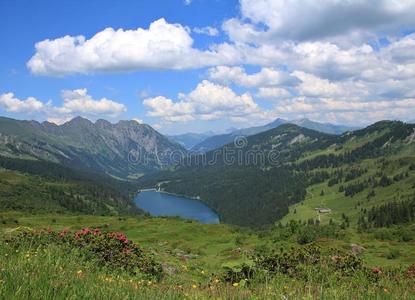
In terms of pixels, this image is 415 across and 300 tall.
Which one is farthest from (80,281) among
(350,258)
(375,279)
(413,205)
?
(413,205)

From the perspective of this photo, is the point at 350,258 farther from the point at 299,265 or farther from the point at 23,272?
the point at 23,272

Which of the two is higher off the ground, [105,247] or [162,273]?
[105,247]

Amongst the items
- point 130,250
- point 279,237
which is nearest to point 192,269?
point 130,250

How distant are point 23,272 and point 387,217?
17844 centimetres

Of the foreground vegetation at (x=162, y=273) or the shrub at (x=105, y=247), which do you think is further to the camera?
the shrub at (x=105, y=247)

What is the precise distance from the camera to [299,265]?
44.0ft

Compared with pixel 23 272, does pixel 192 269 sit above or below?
below

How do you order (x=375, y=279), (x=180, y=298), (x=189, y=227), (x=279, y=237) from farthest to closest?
(x=189, y=227), (x=279, y=237), (x=375, y=279), (x=180, y=298)

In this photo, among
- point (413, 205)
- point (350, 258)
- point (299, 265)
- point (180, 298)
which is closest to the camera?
point (180, 298)

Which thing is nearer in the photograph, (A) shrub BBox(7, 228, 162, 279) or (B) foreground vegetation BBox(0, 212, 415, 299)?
(B) foreground vegetation BBox(0, 212, 415, 299)

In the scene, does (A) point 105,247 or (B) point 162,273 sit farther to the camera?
(B) point 162,273

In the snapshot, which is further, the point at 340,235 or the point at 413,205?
the point at 413,205

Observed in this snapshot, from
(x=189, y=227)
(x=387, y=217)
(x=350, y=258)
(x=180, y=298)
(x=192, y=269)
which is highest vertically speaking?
(x=180, y=298)

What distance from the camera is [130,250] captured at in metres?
15.4
